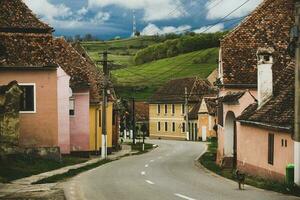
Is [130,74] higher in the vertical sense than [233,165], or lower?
higher

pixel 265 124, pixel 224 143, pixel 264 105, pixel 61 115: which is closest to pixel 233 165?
pixel 224 143

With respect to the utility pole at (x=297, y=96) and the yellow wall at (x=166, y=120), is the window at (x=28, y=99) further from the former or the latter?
the yellow wall at (x=166, y=120)

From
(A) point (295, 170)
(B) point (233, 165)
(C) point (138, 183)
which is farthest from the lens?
(B) point (233, 165)

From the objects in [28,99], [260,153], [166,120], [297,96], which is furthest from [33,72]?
[166,120]

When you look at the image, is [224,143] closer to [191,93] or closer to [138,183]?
[138,183]

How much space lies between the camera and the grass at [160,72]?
127125 mm

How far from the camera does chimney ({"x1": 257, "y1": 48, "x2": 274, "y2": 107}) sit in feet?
98.6

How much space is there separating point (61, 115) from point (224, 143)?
1015cm

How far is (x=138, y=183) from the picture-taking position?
24.1m

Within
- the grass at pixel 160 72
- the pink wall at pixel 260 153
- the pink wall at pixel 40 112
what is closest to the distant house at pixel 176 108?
the grass at pixel 160 72

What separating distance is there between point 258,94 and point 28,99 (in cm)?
1342

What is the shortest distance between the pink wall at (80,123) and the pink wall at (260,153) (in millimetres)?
16574

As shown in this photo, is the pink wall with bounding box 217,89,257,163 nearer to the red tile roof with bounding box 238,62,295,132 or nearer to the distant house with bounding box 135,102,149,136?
the red tile roof with bounding box 238,62,295,132

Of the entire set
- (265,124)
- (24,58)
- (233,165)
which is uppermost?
(24,58)
